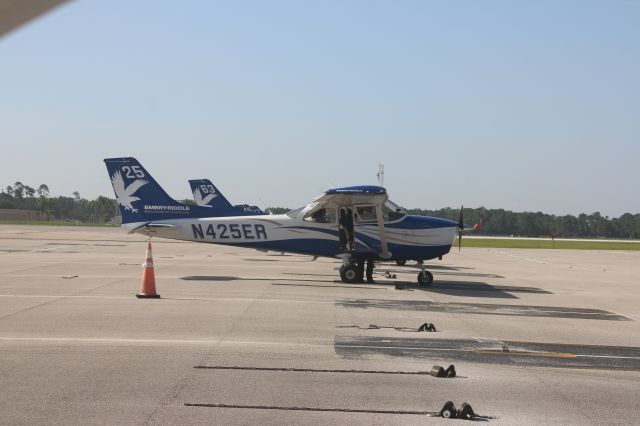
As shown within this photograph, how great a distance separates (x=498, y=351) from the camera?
27.7 ft

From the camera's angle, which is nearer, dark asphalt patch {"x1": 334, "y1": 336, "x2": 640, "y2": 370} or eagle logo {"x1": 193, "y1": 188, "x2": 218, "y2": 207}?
dark asphalt patch {"x1": 334, "y1": 336, "x2": 640, "y2": 370}

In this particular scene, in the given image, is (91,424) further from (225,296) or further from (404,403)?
(225,296)

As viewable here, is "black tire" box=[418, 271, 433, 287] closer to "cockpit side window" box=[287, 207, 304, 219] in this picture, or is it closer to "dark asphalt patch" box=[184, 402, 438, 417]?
"cockpit side window" box=[287, 207, 304, 219]

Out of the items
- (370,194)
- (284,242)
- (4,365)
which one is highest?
(370,194)

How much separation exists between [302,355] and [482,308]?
633 centimetres

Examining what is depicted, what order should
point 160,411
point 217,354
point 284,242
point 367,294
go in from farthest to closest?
1. point 284,242
2. point 367,294
3. point 217,354
4. point 160,411

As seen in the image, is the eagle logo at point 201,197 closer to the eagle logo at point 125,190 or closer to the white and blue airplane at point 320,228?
the eagle logo at point 125,190

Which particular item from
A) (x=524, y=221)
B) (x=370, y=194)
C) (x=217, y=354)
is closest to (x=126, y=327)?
(x=217, y=354)

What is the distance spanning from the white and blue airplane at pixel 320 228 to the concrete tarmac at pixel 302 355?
8.94 feet

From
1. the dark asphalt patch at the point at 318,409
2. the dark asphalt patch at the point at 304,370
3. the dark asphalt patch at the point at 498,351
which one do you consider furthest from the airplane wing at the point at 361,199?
the dark asphalt patch at the point at 318,409

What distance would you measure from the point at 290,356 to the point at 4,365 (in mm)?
3085

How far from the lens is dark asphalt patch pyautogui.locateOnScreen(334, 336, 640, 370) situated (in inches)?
310

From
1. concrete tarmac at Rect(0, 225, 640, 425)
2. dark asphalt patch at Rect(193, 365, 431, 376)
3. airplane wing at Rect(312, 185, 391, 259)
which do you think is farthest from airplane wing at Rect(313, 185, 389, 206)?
dark asphalt patch at Rect(193, 365, 431, 376)

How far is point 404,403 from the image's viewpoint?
5.82 meters
